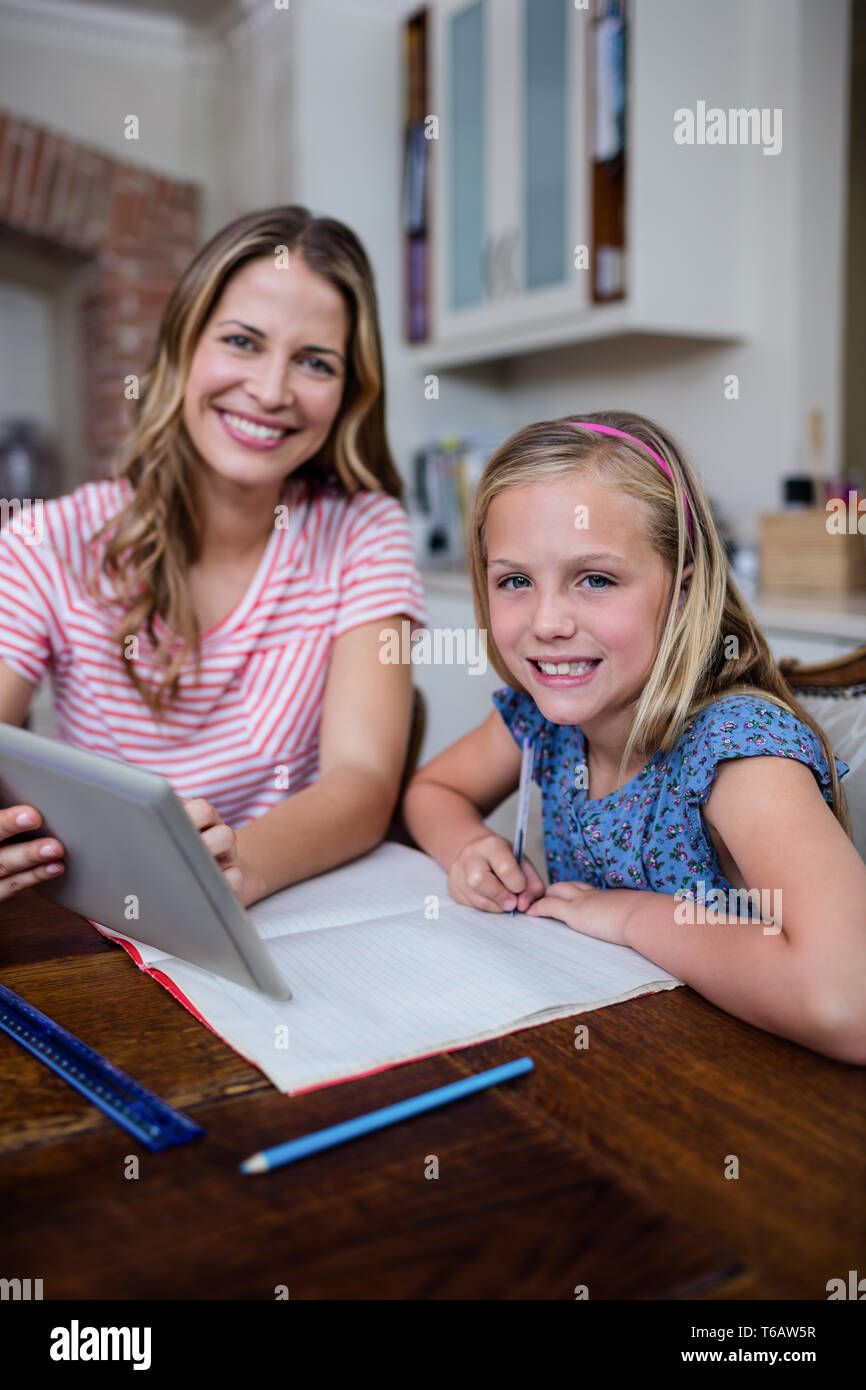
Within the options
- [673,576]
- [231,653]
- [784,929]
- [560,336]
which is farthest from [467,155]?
[784,929]

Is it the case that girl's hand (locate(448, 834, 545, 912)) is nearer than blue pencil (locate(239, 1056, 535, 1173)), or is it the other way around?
blue pencil (locate(239, 1056, 535, 1173))

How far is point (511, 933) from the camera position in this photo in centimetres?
87

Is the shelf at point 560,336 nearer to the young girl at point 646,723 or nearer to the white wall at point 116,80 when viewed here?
the white wall at point 116,80

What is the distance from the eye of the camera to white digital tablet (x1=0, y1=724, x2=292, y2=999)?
0.65 m

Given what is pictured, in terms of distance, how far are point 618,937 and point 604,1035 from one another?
161 mm

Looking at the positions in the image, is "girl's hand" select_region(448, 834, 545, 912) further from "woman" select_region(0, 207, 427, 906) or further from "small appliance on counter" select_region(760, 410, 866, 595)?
"small appliance on counter" select_region(760, 410, 866, 595)

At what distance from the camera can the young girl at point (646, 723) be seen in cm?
79

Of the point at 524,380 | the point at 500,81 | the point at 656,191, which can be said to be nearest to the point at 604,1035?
the point at 656,191

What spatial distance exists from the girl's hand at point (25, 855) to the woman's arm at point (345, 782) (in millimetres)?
164

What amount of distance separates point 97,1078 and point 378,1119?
174 mm

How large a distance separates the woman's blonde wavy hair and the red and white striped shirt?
0.09 ft

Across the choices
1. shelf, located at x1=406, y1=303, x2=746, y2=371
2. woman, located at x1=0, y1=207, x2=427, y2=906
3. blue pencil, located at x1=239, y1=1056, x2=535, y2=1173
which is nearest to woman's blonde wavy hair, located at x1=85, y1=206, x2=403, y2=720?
woman, located at x1=0, y1=207, x2=427, y2=906

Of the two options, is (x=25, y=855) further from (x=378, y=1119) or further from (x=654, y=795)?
(x=654, y=795)

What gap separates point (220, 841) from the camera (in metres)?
0.90
